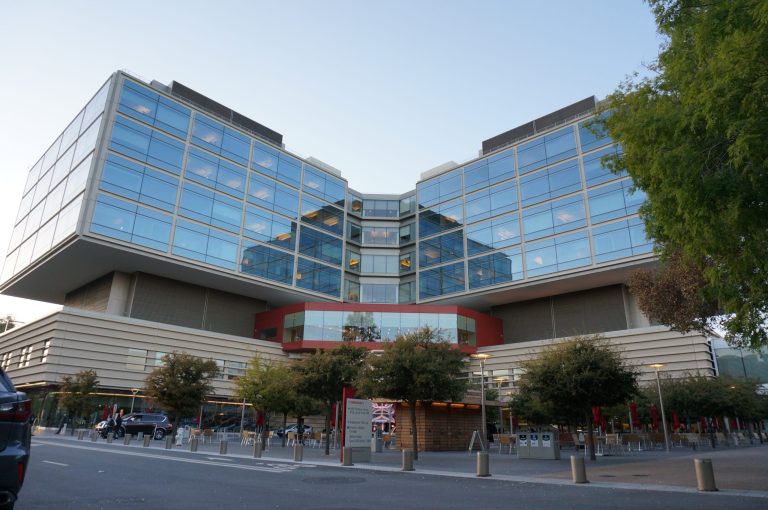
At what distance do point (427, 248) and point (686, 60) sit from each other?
53.0 metres

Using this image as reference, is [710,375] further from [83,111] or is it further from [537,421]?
[83,111]

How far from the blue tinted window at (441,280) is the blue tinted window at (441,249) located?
1031 mm

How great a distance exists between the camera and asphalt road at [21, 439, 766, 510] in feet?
30.2

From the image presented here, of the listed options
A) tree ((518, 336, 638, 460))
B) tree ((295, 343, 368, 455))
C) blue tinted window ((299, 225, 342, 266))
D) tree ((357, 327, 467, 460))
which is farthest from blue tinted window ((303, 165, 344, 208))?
tree ((518, 336, 638, 460))

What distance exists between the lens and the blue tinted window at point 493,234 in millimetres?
54312

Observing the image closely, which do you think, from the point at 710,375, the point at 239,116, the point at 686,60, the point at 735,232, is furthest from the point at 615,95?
the point at 239,116

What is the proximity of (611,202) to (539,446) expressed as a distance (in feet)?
98.2

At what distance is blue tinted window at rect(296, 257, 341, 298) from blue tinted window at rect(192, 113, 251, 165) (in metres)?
13.4

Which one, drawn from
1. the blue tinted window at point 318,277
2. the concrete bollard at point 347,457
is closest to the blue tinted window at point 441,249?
the blue tinted window at point 318,277

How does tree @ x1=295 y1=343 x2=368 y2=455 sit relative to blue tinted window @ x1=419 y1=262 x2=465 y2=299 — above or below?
below

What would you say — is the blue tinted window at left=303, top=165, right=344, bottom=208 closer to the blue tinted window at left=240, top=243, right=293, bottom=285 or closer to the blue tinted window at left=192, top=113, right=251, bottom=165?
the blue tinted window at left=192, top=113, right=251, bottom=165

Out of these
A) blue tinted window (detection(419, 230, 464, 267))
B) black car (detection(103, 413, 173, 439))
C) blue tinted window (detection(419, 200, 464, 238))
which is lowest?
black car (detection(103, 413, 173, 439))

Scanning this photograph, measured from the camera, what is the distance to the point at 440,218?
61.9m

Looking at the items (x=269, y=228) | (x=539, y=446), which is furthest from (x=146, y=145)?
(x=539, y=446)
